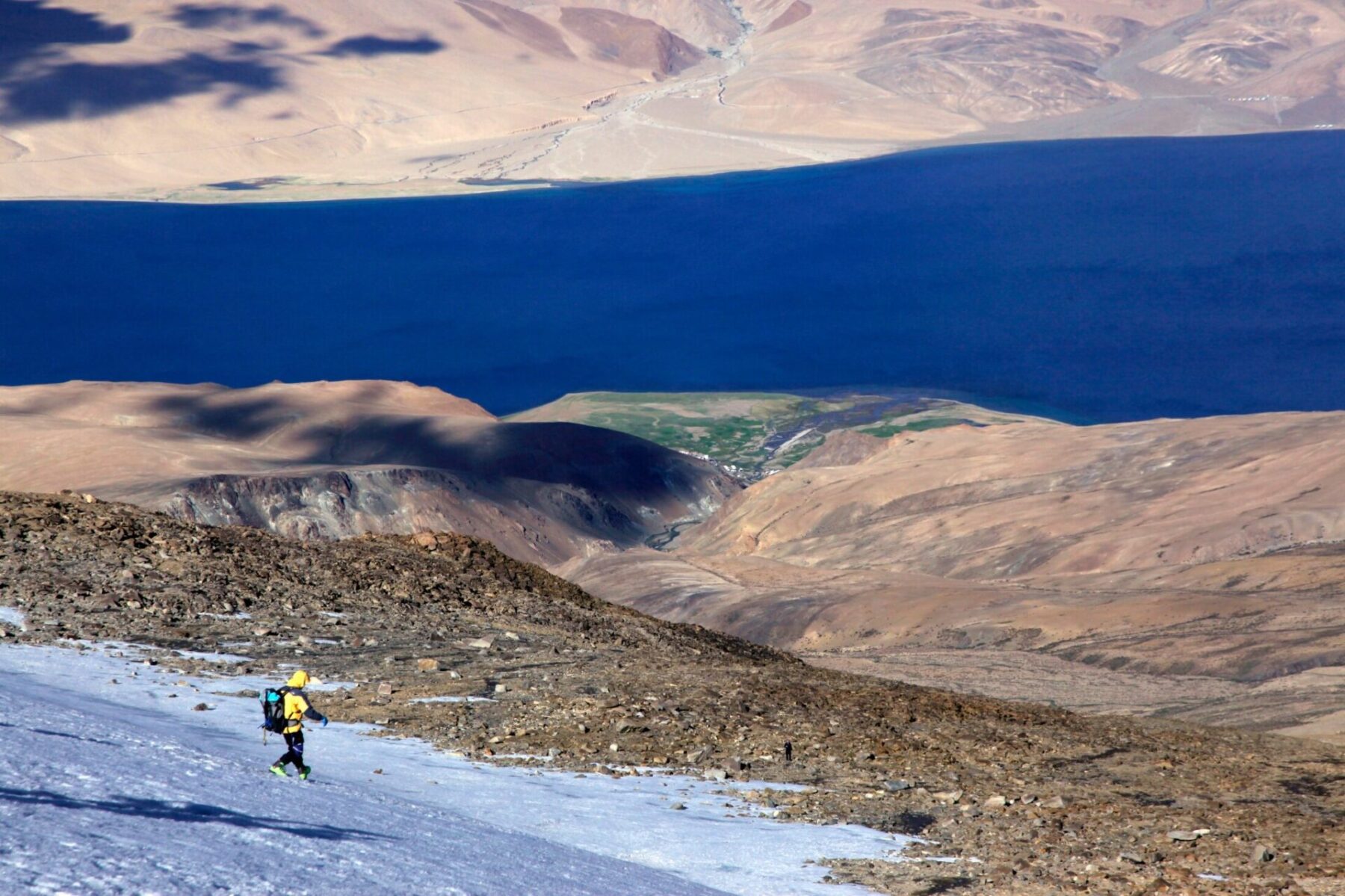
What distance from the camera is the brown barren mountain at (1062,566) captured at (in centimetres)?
2848

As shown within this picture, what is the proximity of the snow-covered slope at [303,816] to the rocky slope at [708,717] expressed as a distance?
664 mm

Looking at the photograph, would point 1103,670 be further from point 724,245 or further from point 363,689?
point 724,245

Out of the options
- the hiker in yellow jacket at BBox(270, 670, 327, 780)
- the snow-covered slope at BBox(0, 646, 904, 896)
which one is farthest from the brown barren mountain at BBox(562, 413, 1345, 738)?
the hiker in yellow jacket at BBox(270, 670, 327, 780)

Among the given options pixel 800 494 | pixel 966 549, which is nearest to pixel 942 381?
pixel 800 494

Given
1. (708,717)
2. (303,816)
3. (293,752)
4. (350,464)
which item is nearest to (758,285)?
(350,464)

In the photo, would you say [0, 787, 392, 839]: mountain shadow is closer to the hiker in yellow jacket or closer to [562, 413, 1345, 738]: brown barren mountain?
the hiker in yellow jacket

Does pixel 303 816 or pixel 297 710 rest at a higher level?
pixel 297 710

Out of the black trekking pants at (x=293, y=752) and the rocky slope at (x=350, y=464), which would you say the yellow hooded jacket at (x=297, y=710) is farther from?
the rocky slope at (x=350, y=464)

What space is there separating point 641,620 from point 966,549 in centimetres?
3040

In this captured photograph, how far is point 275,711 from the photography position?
8.61 metres

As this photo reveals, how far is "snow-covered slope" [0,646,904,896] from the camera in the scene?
591 cm

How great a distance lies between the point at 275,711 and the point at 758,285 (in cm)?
12997

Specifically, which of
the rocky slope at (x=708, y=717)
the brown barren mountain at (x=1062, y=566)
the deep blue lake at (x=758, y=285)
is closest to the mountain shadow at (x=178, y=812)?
the rocky slope at (x=708, y=717)

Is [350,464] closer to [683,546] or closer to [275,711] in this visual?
[683,546]
